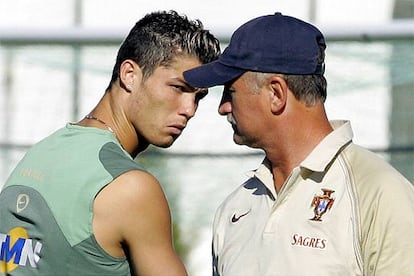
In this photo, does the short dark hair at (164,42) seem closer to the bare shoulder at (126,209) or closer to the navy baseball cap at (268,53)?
the navy baseball cap at (268,53)

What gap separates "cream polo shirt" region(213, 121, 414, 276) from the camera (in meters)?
3.27

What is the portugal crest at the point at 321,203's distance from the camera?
342 centimetres

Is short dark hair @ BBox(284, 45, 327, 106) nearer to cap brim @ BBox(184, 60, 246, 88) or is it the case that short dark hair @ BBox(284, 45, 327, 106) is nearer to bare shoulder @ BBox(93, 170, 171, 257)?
cap brim @ BBox(184, 60, 246, 88)

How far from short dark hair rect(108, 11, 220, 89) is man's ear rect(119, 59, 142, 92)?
2 centimetres

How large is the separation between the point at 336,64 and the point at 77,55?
59.2 inches

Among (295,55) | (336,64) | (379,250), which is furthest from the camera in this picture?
(336,64)

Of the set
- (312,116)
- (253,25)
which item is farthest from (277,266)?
(253,25)

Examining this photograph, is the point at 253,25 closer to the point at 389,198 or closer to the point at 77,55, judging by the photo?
the point at 389,198

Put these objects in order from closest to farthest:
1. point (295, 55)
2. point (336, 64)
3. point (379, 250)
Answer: point (379, 250), point (295, 55), point (336, 64)

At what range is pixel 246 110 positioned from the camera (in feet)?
11.7

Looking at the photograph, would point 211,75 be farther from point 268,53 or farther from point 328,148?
point 328,148

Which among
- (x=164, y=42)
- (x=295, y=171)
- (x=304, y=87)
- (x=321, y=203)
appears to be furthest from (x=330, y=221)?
(x=164, y=42)

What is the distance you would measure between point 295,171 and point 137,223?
53 cm

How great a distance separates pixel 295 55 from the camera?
3.54 metres
